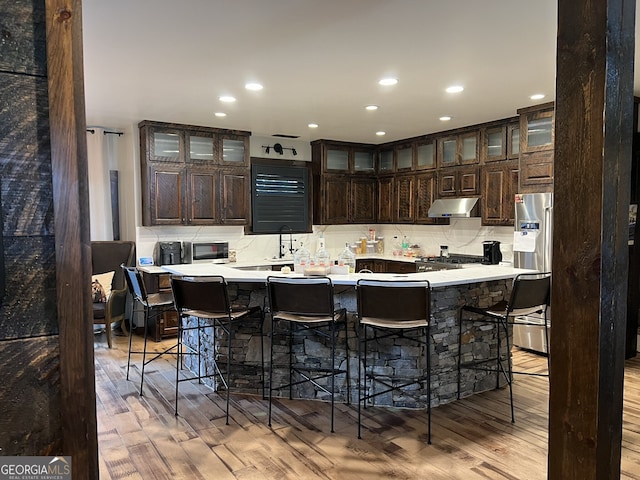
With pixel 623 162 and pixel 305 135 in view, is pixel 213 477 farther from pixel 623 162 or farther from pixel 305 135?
pixel 305 135

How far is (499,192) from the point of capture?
5.41 metres

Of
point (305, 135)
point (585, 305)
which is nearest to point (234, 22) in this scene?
point (585, 305)

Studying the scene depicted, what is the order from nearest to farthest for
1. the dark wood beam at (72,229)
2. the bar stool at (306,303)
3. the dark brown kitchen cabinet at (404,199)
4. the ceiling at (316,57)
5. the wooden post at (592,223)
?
1. the dark wood beam at (72,229)
2. the wooden post at (592,223)
3. the ceiling at (316,57)
4. the bar stool at (306,303)
5. the dark brown kitchen cabinet at (404,199)

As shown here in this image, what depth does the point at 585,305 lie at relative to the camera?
1.55m

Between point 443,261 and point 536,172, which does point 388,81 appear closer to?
point 536,172

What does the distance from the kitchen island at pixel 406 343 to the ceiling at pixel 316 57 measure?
1.54 m

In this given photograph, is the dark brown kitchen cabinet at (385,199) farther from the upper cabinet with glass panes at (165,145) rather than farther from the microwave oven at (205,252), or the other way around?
the upper cabinet with glass panes at (165,145)

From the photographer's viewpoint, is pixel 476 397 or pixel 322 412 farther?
pixel 476 397

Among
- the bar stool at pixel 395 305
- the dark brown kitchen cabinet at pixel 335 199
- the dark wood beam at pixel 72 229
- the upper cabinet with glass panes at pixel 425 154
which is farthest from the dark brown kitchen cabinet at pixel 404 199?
the dark wood beam at pixel 72 229

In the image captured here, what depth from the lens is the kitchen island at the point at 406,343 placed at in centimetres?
350

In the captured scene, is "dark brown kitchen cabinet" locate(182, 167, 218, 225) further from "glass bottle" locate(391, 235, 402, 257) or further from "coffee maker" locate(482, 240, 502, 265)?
"coffee maker" locate(482, 240, 502, 265)

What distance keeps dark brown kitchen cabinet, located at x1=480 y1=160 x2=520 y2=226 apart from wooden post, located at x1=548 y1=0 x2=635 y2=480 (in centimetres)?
385

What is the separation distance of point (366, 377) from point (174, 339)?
9.20 ft

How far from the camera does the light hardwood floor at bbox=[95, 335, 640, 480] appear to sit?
265 cm
